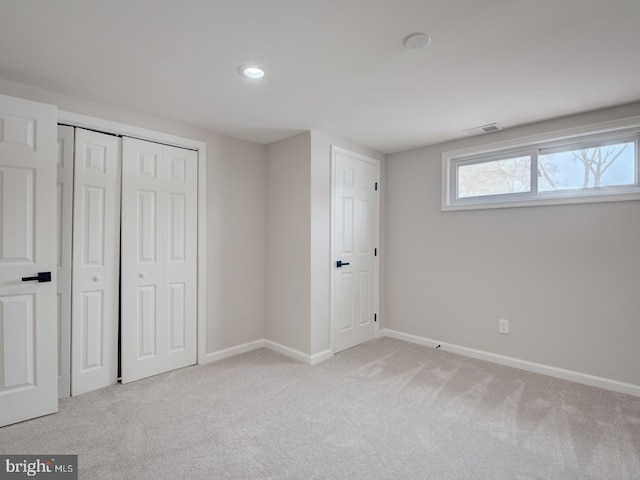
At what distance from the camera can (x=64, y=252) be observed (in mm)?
2545

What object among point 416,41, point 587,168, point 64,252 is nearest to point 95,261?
point 64,252

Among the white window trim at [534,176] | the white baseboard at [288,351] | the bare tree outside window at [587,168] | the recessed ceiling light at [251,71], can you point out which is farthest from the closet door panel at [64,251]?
the bare tree outside window at [587,168]

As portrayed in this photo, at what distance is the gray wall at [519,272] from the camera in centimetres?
271

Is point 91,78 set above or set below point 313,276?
above

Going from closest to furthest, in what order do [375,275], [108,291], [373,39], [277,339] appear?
[373,39]
[108,291]
[277,339]
[375,275]

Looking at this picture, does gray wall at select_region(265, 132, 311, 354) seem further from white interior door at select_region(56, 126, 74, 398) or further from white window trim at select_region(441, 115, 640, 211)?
white interior door at select_region(56, 126, 74, 398)

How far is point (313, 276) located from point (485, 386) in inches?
71.2

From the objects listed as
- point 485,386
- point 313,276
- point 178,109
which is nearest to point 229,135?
point 178,109

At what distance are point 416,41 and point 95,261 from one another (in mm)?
2836

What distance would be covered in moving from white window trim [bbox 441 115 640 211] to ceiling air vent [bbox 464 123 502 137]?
143 millimetres

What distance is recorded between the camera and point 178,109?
9.19 ft

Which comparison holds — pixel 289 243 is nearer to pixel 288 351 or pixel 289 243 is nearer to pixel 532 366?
pixel 288 351

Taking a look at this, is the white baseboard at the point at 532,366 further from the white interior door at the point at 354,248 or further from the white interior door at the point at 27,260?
the white interior door at the point at 27,260

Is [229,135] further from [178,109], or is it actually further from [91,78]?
[91,78]
